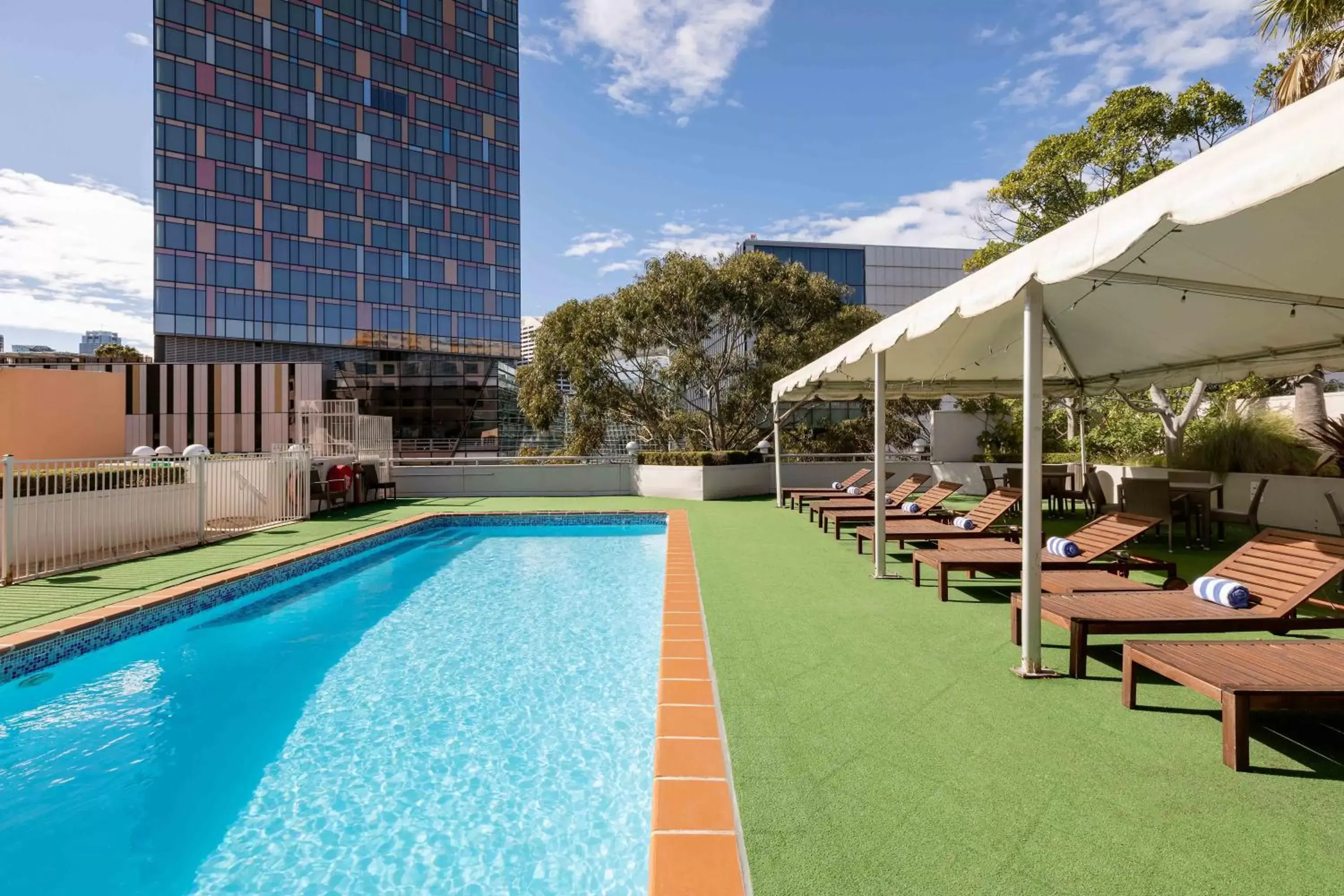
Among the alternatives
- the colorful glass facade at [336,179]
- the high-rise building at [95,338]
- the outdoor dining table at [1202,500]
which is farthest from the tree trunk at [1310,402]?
the high-rise building at [95,338]

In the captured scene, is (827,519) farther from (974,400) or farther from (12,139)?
(12,139)

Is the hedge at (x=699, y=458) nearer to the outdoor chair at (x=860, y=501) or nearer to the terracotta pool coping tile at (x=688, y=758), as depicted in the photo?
the outdoor chair at (x=860, y=501)

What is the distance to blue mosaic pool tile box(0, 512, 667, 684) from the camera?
487 centimetres

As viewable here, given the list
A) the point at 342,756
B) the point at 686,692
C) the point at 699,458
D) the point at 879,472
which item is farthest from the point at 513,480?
the point at 686,692

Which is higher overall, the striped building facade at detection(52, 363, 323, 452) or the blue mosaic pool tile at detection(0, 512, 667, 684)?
the striped building facade at detection(52, 363, 323, 452)

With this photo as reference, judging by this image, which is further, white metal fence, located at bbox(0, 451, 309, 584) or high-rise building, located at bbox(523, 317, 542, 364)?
high-rise building, located at bbox(523, 317, 542, 364)

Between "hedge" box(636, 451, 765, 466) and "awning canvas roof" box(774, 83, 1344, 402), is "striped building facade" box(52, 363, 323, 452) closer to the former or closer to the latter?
"hedge" box(636, 451, 765, 466)

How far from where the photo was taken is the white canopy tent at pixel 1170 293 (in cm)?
225

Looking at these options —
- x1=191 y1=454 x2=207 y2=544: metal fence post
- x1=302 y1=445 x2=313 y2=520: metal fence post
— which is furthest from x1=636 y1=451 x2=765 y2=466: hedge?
x1=191 y1=454 x2=207 y2=544: metal fence post

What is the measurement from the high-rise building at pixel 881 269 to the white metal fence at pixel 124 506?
31305mm

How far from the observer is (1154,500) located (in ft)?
25.4

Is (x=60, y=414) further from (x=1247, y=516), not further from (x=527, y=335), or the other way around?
(x=527, y=335)

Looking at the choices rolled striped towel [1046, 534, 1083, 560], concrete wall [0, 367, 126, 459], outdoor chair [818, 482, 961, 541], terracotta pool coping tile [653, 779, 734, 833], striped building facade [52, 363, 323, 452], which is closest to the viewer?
terracotta pool coping tile [653, 779, 734, 833]

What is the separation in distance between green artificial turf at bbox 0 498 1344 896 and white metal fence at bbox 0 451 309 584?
7696 mm
